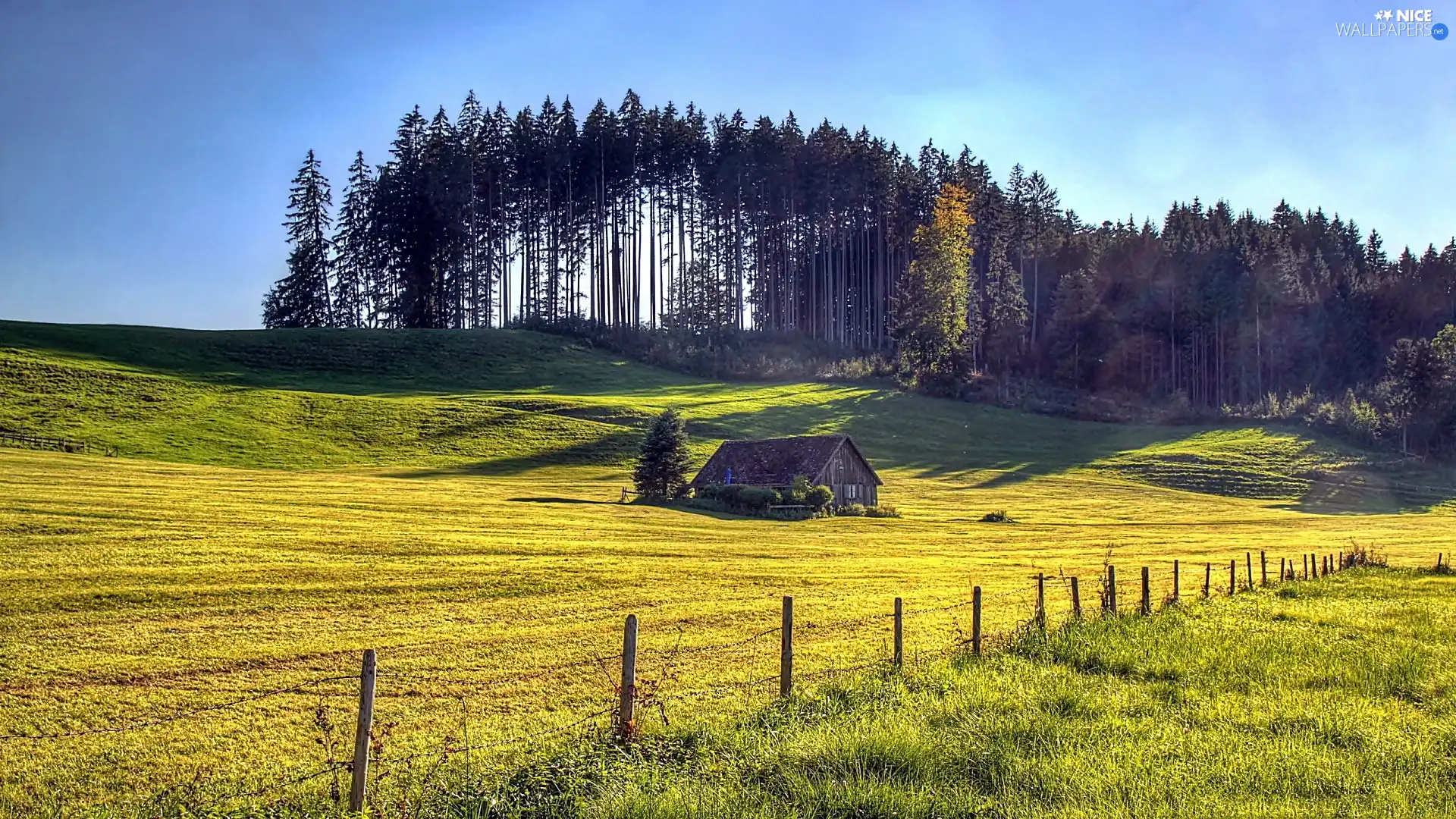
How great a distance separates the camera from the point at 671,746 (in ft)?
34.3

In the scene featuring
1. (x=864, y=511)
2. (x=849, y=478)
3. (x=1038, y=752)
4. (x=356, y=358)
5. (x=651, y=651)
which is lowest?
(x=864, y=511)

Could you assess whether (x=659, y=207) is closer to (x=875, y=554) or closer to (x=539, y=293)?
(x=539, y=293)

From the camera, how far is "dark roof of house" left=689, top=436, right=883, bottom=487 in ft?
199

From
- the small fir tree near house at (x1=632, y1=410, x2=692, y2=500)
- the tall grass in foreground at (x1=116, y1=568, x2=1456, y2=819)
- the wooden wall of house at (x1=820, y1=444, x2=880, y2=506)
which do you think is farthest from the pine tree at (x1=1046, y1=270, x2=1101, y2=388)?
the tall grass in foreground at (x1=116, y1=568, x2=1456, y2=819)

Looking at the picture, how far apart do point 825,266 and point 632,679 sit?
119141 millimetres

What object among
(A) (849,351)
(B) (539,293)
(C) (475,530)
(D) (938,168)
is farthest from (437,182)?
(C) (475,530)

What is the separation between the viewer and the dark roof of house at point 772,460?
6059 cm

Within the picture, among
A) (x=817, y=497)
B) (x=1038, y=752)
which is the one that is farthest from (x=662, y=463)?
(x=1038, y=752)

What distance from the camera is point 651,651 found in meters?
18.7

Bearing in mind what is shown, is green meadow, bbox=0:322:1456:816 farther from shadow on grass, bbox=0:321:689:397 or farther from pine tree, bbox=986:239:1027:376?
pine tree, bbox=986:239:1027:376

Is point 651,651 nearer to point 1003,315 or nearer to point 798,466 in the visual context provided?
point 798,466

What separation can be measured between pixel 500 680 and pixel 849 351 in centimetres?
10434

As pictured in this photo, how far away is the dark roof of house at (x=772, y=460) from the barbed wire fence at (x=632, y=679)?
34.7 metres

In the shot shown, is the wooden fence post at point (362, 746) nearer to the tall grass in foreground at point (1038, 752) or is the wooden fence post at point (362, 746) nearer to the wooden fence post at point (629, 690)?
the tall grass in foreground at point (1038, 752)
